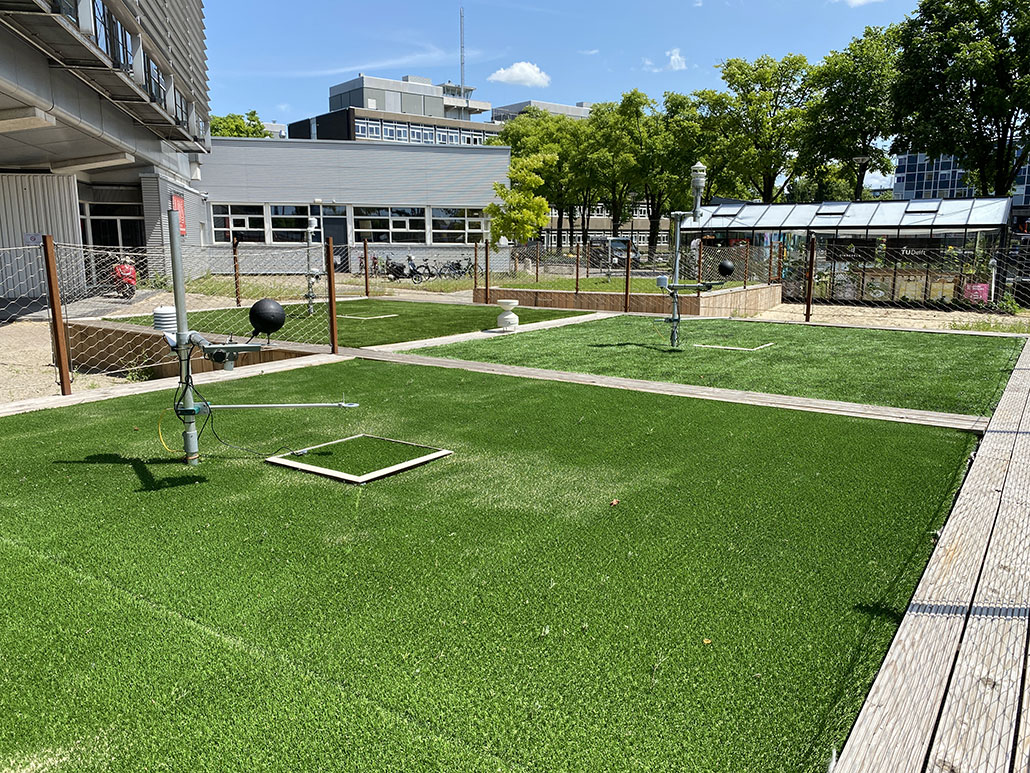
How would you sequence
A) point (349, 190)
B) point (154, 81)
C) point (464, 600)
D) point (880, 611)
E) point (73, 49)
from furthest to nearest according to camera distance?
point (349, 190) < point (154, 81) < point (73, 49) < point (464, 600) < point (880, 611)

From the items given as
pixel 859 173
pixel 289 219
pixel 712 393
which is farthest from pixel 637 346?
pixel 289 219

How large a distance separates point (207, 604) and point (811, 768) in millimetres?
2471

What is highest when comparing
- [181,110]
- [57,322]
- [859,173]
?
[181,110]

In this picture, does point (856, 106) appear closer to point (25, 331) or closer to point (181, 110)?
point (181, 110)

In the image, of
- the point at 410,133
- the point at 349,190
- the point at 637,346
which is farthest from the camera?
the point at 410,133

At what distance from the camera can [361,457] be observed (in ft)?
18.1

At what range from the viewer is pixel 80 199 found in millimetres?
25484

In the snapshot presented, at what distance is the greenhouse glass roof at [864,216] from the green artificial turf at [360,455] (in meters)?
19.6

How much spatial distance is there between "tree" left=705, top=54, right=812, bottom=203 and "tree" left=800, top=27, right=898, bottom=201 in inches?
103

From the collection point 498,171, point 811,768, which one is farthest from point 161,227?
point 811,768

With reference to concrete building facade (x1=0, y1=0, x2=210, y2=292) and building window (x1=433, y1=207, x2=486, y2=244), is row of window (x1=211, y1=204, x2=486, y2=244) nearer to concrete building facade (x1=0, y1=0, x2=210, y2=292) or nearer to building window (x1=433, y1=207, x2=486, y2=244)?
building window (x1=433, y1=207, x2=486, y2=244)

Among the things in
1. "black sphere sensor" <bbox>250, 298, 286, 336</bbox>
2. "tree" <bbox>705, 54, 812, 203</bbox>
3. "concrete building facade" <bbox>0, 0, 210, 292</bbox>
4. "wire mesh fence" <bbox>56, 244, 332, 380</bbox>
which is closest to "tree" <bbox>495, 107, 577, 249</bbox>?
"tree" <bbox>705, 54, 812, 203</bbox>

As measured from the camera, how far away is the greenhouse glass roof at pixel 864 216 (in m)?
22.2

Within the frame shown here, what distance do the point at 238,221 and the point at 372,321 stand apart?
22.9 meters
